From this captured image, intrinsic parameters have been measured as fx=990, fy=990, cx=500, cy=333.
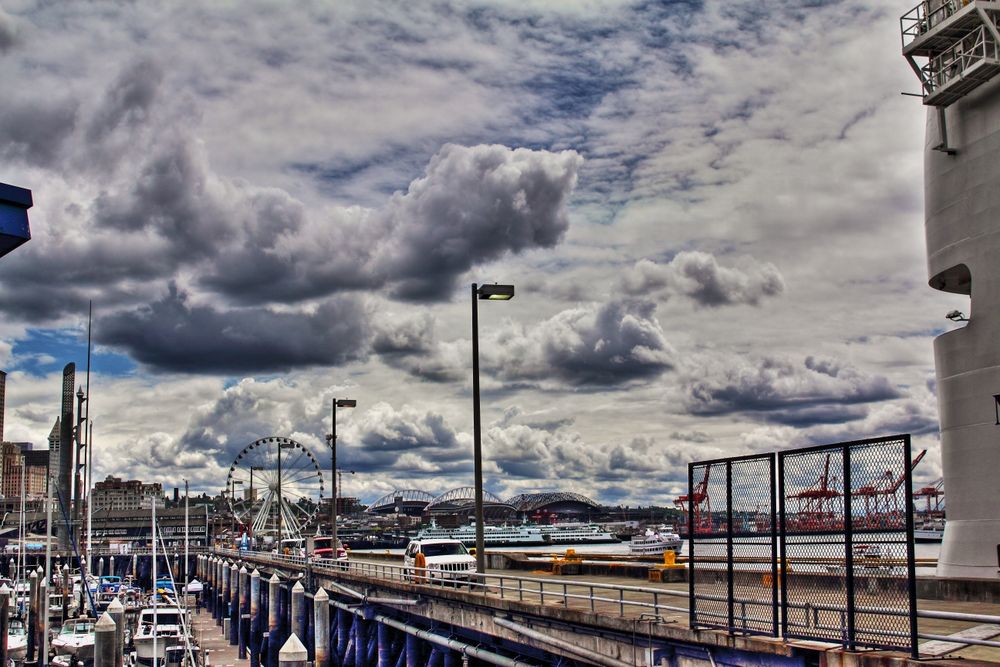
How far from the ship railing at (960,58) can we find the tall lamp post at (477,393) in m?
13.3

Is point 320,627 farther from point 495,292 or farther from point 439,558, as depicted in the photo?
point 495,292

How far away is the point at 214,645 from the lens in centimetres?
7725

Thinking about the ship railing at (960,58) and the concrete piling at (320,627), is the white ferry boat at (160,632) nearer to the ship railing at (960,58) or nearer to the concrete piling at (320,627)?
the concrete piling at (320,627)

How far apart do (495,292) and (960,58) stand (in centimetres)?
1420

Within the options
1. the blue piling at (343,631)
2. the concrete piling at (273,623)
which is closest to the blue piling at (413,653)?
the blue piling at (343,631)

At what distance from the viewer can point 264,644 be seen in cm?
6291

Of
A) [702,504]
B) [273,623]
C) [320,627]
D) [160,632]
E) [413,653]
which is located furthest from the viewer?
[160,632]

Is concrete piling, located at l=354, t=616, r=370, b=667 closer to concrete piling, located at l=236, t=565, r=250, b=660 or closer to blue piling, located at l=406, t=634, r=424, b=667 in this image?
blue piling, located at l=406, t=634, r=424, b=667

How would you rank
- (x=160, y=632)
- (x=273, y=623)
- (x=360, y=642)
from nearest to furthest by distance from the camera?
(x=360, y=642) < (x=273, y=623) < (x=160, y=632)

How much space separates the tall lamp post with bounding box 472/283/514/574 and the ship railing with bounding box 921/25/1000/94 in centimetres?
1326

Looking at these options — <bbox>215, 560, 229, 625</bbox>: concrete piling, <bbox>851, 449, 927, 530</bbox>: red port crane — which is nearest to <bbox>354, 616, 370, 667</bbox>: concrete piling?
<bbox>851, 449, 927, 530</bbox>: red port crane

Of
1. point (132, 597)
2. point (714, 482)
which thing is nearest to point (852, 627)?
point (714, 482)

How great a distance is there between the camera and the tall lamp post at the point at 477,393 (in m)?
29.1

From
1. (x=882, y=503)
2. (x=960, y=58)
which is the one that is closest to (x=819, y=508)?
(x=882, y=503)
